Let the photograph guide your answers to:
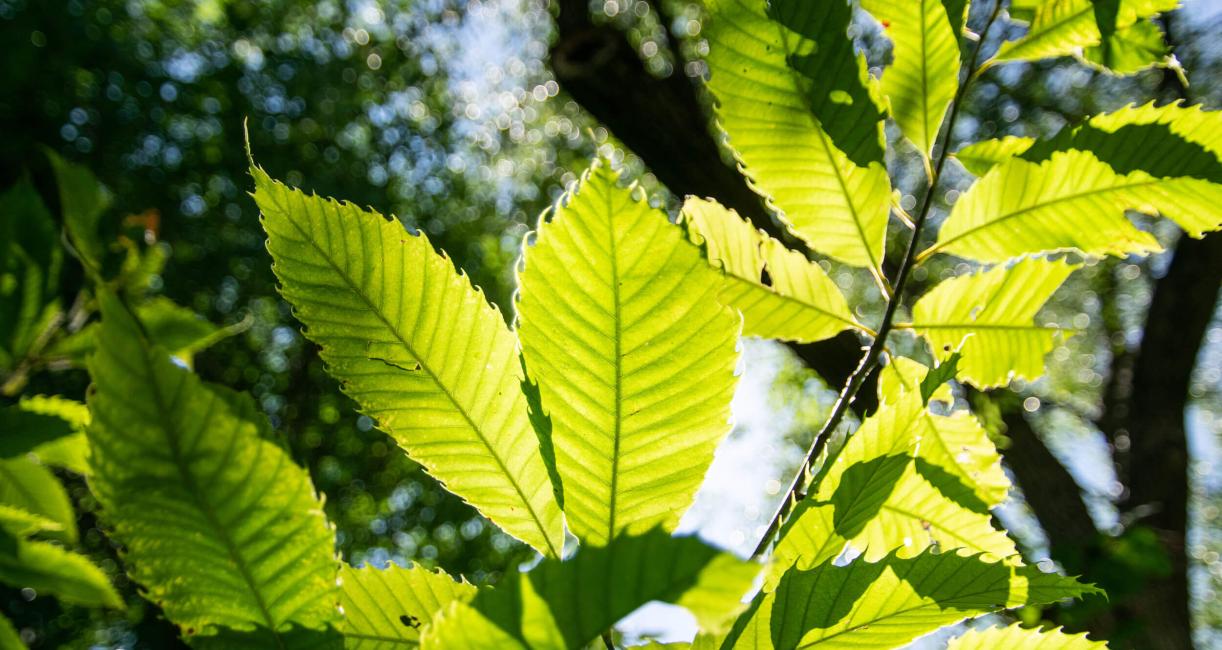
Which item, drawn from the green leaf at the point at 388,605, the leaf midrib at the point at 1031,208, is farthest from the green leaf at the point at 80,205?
the leaf midrib at the point at 1031,208

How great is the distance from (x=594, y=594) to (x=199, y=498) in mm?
176

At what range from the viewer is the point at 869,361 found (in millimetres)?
633

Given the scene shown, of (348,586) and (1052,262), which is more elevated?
(1052,262)

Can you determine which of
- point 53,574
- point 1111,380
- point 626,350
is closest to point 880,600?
point 626,350

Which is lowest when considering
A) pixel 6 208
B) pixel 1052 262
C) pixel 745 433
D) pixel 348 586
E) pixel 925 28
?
pixel 745 433

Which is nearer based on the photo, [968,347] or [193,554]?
[193,554]

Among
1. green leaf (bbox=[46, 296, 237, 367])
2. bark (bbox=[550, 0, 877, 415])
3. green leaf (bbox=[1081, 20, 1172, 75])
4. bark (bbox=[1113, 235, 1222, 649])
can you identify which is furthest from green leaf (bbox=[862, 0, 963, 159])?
bark (bbox=[1113, 235, 1222, 649])

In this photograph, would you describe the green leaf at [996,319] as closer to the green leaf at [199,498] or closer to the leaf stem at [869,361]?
the leaf stem at [869,361]

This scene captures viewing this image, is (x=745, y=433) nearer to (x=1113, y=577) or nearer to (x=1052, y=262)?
(x=1113, y=577)

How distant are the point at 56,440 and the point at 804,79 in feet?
3.02

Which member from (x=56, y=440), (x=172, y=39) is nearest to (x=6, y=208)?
(x=56, y=440)

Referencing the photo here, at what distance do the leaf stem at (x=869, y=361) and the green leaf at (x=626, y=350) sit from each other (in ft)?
0.46

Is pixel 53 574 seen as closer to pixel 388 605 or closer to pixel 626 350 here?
pixel 388 605

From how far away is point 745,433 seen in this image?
741 centimetres
